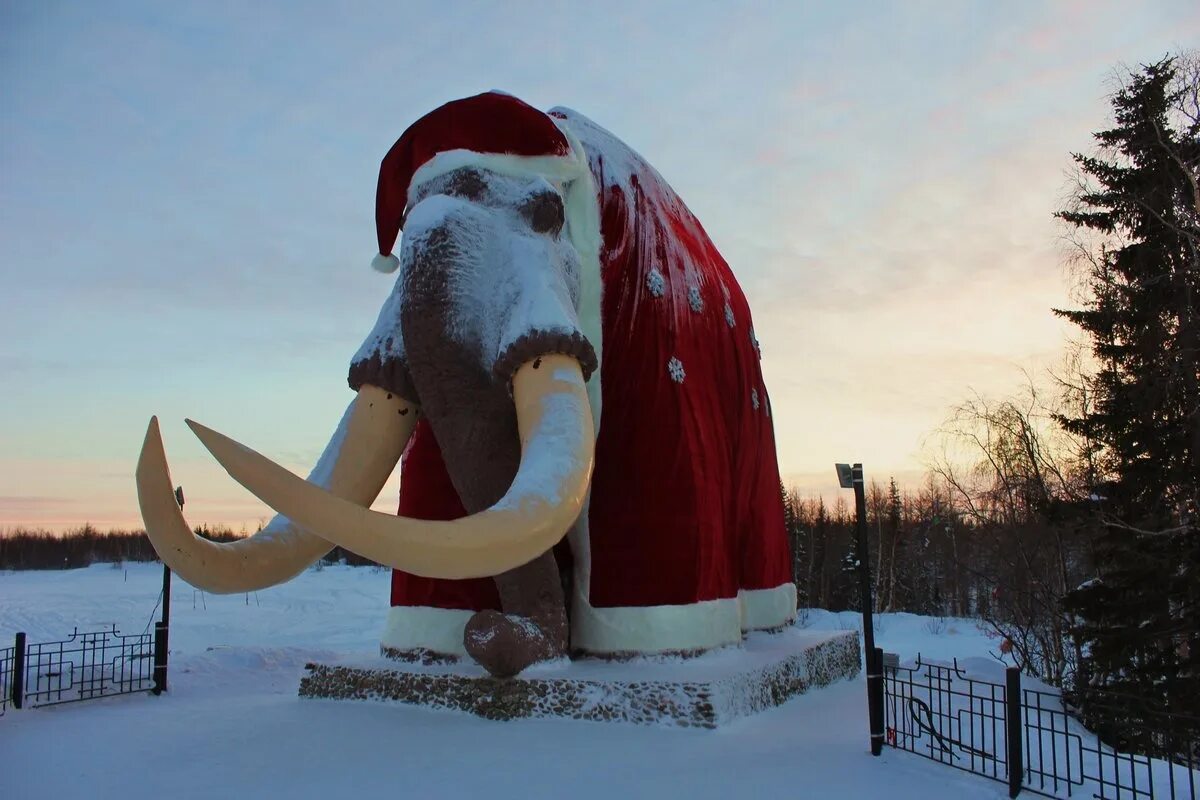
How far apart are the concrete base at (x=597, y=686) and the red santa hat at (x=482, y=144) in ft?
10.3

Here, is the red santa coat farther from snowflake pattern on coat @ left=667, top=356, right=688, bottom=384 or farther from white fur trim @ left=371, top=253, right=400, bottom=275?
white fur trim @ left=371, top=253, right=400, bottom=275

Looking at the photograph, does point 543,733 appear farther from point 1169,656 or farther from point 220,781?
point 1169,656

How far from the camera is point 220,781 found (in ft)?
13.8

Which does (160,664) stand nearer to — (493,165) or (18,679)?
(18,679)

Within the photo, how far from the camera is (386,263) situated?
643 cm

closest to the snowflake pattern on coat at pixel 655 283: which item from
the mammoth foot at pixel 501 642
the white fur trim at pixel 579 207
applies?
the white fur trim at pixel 579 207

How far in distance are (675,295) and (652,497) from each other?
1.66 m

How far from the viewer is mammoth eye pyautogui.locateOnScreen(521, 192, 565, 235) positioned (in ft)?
18.7

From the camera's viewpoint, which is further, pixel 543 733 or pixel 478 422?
pixel 478 422

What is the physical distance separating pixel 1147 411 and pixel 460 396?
32.8 feet

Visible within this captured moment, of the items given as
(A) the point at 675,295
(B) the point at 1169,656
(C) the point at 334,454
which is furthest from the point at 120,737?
(B) the point at 1169,656

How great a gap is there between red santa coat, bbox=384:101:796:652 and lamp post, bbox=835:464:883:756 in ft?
3.09

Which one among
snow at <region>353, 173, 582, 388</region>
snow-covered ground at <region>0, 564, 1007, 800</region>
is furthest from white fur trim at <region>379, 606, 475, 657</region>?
snow at <region>353, 173, 582, 388</region>

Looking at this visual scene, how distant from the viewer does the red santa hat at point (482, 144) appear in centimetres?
577
